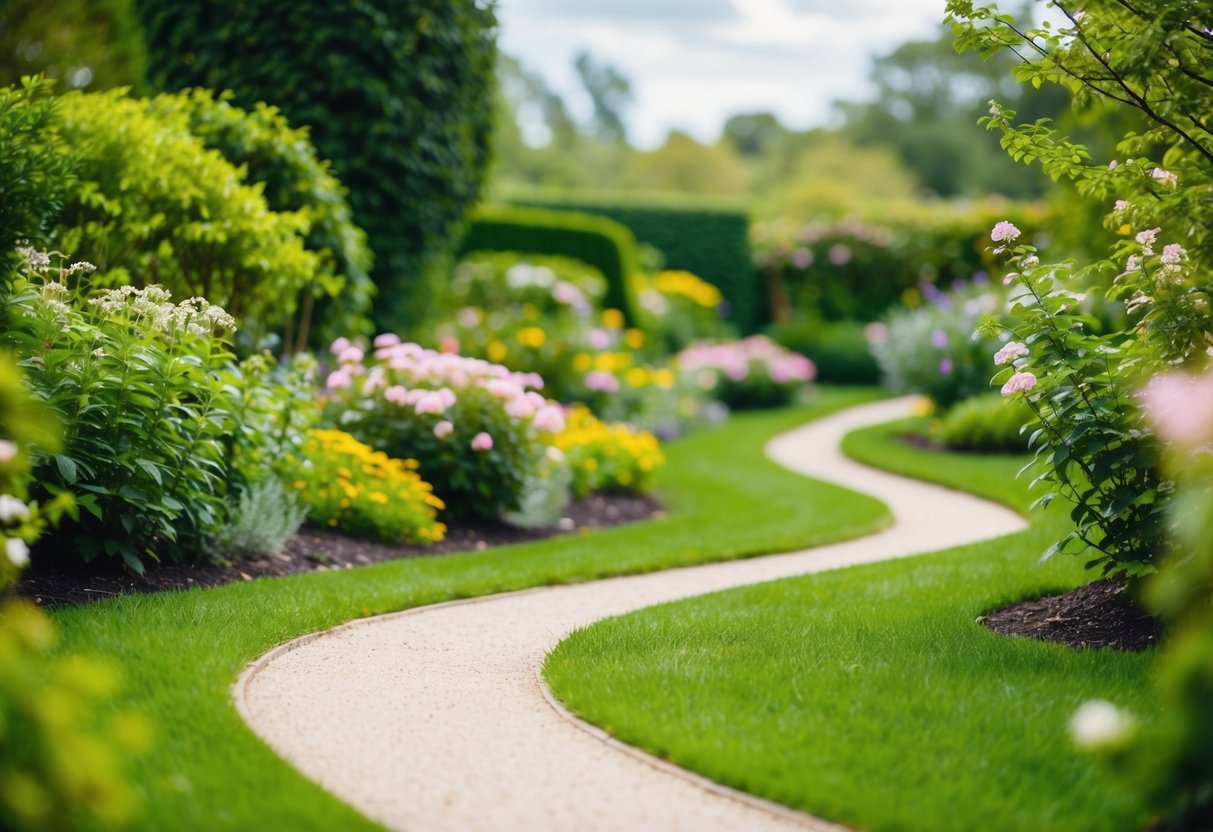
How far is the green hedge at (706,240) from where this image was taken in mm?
20094

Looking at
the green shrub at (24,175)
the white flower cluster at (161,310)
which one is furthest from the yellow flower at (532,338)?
the green shrub at (24,175)

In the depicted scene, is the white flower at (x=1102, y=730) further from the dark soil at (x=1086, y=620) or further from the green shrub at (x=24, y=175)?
the green shrub at (x=24, y=175)

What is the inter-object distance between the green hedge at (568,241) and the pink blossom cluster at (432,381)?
7804 millimetres

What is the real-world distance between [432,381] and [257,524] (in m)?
2.12

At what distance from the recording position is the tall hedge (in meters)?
8.78

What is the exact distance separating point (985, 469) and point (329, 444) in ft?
19.9

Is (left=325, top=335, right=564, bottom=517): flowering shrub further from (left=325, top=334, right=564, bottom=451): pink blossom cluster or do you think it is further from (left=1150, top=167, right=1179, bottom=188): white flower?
(left=1150, top=167, right=1179, bottom=188): white flower

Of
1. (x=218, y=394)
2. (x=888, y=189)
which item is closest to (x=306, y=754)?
(x=218, y=394)

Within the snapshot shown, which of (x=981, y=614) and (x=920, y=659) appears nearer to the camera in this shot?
(x=920, y=659)

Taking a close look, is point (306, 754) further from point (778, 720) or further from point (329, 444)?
point (329, 444)

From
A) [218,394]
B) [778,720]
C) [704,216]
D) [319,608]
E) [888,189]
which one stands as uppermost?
[888,189]

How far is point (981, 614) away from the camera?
5305 millimetres

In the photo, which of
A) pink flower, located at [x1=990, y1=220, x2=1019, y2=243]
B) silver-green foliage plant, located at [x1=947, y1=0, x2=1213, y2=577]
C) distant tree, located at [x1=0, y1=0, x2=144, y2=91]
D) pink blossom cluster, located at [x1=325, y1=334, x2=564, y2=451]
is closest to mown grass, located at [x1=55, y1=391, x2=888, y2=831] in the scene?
pink blossom cluster, located at [x1=325, y1=334, x2=564, y2=451]

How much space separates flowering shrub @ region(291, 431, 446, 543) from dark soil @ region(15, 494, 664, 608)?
0.09m
